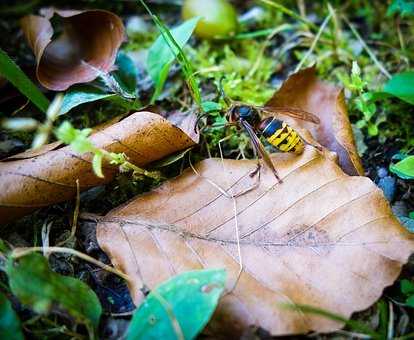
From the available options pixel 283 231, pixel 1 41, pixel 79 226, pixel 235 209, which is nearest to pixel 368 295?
pixel 283 231

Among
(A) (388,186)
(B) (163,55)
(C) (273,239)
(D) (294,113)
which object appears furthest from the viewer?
(B) (163,55)

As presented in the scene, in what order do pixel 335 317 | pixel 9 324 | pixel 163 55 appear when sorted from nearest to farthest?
pixel 335 317 → pixel 9 324 → pixel 163 55

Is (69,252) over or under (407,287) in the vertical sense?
over

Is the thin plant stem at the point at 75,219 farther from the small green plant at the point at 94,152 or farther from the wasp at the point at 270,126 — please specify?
the wasp at the point at 270,126

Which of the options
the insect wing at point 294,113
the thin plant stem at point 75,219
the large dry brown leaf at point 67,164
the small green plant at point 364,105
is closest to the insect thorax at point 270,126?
the insect wing at point 294,113

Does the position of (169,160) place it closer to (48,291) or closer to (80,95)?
(80,95)

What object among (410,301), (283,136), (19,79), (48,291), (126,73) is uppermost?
(19,79)

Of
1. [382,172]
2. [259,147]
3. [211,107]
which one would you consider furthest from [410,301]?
[211,107]
